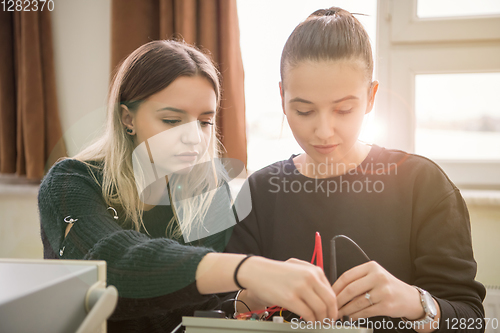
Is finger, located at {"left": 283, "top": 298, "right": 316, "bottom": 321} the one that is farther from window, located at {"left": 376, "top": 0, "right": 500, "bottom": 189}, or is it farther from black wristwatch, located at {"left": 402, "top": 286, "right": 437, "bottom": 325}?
window, located at {"left": 376, "top": 0, "right": 500, "bottom": 189}

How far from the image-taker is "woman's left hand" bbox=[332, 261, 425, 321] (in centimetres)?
59

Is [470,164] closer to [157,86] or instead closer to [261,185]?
[261,185]

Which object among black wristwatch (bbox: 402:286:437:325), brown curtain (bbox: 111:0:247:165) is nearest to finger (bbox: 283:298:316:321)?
black wristwatch (bbox: 402:286:437:325)

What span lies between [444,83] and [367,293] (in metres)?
1.27

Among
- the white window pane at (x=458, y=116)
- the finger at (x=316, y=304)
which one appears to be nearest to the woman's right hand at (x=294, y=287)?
the finger at (x=316, y=304)

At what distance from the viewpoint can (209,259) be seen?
23.5 inches

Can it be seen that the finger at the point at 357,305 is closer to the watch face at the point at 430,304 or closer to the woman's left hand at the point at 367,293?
the woman's left hand at the point at 367,293

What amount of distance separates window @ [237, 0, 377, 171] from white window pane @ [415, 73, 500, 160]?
1.82 ft

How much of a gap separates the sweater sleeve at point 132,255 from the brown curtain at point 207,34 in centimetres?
85

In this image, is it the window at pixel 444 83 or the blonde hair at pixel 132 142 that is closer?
the blonde hair at pixel 132 142

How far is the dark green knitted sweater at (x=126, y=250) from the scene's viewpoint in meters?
0.61

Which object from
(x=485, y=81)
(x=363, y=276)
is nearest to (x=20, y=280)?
(x=363, y=276)

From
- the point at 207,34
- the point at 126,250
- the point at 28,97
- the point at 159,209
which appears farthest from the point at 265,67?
the point at 126,250

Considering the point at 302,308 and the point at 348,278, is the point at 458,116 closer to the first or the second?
the point at 348,278
